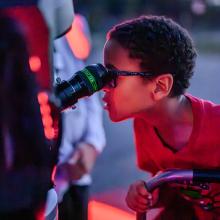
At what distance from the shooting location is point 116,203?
9.41 ft

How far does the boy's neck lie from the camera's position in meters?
1.81

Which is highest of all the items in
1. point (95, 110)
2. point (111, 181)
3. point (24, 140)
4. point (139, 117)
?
point (24, 140)

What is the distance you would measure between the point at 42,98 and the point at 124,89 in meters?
0.59

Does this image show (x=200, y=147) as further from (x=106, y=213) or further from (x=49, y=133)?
(x=106, y=213)

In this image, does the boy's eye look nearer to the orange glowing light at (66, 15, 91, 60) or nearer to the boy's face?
the boy's face

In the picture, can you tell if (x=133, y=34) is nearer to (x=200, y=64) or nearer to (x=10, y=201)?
(x=10, y=201)

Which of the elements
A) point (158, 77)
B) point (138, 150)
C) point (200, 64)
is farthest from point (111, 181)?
point (200, 64)

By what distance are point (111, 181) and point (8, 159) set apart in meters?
3.95

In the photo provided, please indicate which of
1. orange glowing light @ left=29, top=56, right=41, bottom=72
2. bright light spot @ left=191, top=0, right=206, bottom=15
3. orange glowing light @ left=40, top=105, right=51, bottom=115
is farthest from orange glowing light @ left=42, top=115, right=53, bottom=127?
bright light spot @ left=191, top=0, right=206, bottom=15

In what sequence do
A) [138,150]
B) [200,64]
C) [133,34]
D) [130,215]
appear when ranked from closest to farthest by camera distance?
[133,34]
[138,150]
[130,215]
[200,64]

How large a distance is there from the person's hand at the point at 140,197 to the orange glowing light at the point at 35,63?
708 millimetres

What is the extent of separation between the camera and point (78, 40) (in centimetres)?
242

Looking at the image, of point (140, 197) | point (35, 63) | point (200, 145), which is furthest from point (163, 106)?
point (35, 63)

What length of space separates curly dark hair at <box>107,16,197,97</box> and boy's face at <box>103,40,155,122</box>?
23 millimetres
